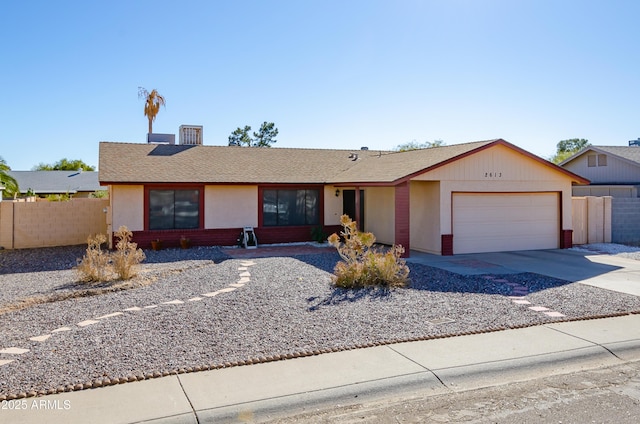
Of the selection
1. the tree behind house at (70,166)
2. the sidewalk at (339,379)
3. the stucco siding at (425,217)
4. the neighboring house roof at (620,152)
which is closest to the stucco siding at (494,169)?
the stucco siding at (425,217)

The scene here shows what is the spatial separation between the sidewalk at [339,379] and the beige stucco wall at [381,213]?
11008mm

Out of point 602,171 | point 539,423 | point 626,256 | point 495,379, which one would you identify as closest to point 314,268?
point 495,379

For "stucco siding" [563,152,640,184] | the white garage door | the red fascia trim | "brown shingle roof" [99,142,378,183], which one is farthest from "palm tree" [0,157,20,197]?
"stucco siding" [563,152,640,184]

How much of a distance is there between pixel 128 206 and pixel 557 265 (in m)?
13.6

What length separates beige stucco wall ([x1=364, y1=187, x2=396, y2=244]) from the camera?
1856cm

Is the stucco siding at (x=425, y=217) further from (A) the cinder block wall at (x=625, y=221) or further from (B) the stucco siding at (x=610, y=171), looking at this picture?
Result: (B) the stucco siding at (x=610, y=171)

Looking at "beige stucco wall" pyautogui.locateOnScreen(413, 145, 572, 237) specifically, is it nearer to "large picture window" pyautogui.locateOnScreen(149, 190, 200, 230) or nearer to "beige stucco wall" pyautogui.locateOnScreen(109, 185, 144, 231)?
"large picture window" pyautogui.locateOnScreen(149, 190, 200, 230)

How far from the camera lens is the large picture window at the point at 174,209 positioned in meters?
18.0

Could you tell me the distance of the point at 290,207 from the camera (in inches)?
784

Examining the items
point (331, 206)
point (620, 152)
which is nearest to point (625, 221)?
point (620, 152)

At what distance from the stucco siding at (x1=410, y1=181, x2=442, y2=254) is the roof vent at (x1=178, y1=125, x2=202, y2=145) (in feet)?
33.2

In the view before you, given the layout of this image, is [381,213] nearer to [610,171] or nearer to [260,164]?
[260,164]

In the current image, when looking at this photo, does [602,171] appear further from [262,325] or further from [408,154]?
[262,325]

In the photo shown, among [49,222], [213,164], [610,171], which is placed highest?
[610,171]
